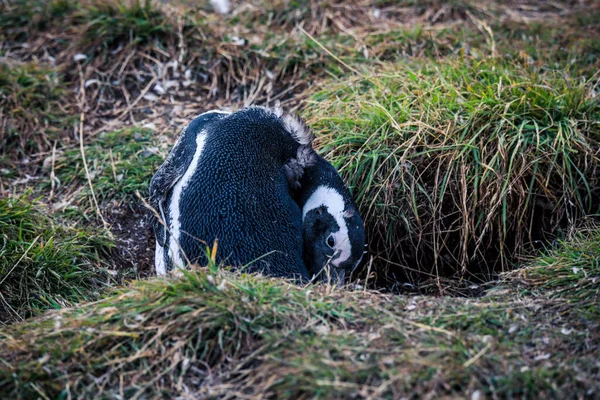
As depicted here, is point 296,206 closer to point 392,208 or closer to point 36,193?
point 392,208

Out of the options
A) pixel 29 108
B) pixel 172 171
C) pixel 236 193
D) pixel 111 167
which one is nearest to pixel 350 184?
pixel 236 193

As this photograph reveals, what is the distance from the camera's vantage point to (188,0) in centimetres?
598

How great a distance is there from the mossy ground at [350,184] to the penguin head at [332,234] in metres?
0.19

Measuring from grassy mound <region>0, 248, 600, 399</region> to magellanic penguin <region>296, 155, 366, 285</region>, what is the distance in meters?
0.64

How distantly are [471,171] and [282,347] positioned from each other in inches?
72.9

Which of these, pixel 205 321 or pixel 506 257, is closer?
pixel 205 321

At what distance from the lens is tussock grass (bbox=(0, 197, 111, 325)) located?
353 cm

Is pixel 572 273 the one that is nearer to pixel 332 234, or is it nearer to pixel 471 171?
pixel 471 171

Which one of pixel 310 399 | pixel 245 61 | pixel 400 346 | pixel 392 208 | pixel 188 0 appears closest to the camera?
pixel 310 399

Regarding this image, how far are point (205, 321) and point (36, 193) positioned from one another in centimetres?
229

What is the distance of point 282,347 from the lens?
2652mm

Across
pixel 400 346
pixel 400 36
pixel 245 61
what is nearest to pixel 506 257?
pixel 400 346

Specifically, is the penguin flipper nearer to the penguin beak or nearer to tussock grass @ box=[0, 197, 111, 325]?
tussock grass @ box=[0, 197, 111, 325]

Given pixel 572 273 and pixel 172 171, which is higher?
pixel 172 171
